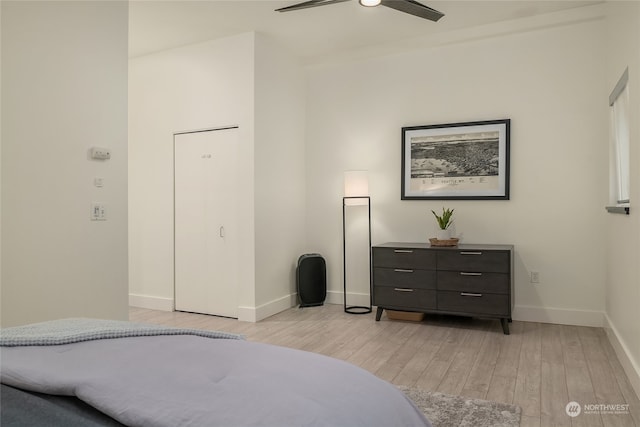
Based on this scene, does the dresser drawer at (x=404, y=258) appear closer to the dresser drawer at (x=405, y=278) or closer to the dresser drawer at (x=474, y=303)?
the dresser drawer at (x=405, y=278)

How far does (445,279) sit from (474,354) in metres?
0.80

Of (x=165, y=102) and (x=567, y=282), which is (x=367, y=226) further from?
(x=165, y=102)

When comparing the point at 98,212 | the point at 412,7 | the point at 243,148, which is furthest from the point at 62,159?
the point at 412,7

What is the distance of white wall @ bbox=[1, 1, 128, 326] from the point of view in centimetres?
244

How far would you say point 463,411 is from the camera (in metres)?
2.26

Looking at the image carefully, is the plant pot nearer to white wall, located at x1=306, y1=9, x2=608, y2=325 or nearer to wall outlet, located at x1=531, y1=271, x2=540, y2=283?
white wall, located at x1=306, y1=9, x2=608, y2=325

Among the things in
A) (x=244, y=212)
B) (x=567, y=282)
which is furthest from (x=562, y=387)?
(x=244, y=212)

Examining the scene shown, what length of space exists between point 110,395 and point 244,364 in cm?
31

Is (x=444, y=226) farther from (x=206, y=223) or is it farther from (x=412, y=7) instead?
(x=206, y=223)

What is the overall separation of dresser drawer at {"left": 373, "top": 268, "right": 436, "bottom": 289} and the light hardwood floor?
1.23 feet

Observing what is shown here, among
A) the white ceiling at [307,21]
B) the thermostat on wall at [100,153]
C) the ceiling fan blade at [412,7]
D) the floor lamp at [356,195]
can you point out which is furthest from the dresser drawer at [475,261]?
the thermostat on wall at [100,153]

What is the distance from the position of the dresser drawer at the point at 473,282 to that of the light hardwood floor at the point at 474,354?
1.20 ft

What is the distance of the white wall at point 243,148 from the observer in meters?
4.23
